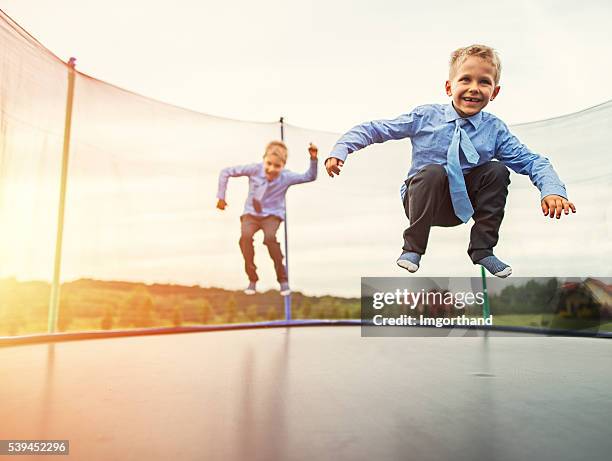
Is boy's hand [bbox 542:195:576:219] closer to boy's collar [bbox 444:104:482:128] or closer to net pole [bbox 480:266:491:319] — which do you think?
boy's collar [bbox 444:104:482:128]

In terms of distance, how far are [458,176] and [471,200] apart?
0.09m

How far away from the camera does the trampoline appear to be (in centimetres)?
70

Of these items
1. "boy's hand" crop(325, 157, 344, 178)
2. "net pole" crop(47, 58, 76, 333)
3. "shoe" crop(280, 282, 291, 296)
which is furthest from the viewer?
"shoe" crop(280, 282, 291, 296)

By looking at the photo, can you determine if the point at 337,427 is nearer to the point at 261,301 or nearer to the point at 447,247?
the point at 447,247

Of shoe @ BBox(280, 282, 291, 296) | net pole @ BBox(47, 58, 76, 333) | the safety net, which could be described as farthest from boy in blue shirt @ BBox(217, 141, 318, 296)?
net pole @ BBox(47, 58, 76, 333)

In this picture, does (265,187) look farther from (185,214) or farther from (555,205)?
(555,205)

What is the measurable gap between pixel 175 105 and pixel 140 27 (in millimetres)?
1089

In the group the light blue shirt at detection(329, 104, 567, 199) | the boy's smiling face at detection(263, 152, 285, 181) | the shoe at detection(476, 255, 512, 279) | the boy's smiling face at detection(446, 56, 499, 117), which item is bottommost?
the shoe at detection(476, 255, 512, 279)

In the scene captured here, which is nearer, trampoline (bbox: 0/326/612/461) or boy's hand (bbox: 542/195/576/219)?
trampoline (bbox: 0/326/612/461)

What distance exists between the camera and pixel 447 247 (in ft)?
10.7

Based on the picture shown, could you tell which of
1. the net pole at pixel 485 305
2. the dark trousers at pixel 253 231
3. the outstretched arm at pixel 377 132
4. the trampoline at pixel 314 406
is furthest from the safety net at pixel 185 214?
the outstretched arm at pixel 377 132

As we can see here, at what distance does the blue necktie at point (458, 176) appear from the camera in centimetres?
122

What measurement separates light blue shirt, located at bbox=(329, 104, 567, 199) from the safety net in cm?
183

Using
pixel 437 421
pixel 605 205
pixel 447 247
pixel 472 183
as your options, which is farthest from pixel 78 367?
pixel 605 205
